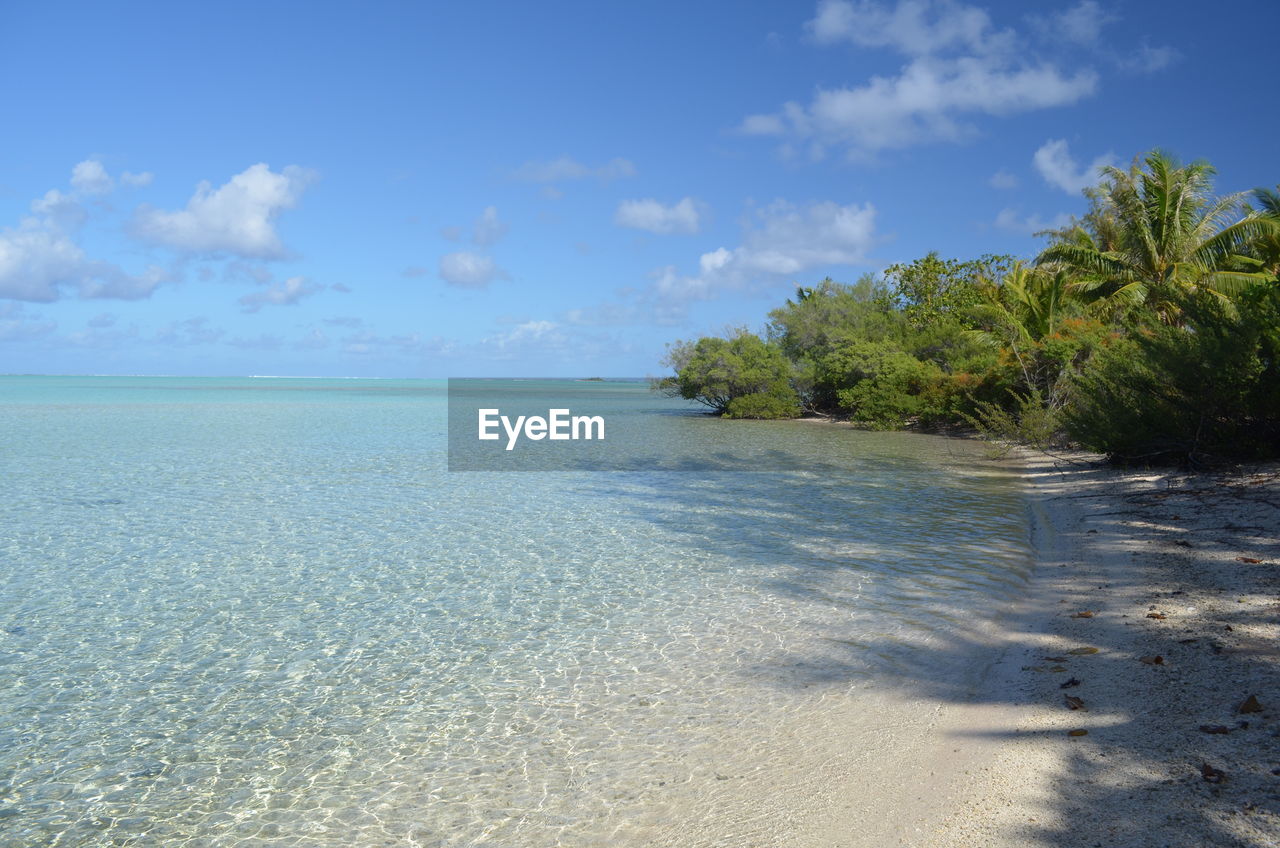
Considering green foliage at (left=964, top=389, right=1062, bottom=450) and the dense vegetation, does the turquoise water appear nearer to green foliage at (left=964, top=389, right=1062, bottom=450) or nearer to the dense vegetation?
the dense vegetation

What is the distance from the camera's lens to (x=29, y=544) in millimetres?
10891

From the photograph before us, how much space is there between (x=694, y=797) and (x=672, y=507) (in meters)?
9.97

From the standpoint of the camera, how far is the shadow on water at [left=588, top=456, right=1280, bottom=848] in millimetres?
3816

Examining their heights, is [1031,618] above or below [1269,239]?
below

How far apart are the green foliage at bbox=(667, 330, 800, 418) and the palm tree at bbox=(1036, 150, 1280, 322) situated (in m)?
16.6

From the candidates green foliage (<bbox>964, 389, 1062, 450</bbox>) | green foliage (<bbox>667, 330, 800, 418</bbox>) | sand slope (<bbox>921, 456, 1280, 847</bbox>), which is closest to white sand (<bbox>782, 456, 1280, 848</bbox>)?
sand slope (<bbox>921, 456, 1280, 847</bbox>)

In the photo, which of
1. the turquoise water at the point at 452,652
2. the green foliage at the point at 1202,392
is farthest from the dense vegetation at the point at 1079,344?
the turquoise water at the point at 452,652

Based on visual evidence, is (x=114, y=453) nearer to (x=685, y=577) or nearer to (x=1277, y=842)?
(x=685, y=577)

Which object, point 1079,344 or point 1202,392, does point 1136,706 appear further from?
point 1079,344

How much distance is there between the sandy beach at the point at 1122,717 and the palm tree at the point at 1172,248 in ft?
63.3

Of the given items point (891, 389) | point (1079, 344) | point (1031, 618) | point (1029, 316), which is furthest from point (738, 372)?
point (1031, 618)

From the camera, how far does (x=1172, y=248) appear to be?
84.5ft

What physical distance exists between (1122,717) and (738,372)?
1472 inches

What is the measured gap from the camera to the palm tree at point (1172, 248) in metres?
24.6
